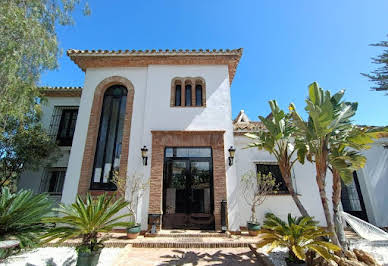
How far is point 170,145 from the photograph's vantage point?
772cm

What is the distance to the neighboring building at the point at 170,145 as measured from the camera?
728 centimetres

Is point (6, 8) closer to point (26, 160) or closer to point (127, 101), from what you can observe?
point (127, 101)

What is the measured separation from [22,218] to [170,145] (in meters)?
4.89

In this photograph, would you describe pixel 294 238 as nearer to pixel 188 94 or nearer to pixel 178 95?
pixel 188 94

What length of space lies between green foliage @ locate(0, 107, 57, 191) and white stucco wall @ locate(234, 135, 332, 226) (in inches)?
358

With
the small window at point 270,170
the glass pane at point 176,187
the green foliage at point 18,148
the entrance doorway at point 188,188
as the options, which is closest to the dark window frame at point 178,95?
the entrance doorway at point 188,188

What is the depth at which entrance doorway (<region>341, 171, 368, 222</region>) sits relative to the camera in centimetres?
831

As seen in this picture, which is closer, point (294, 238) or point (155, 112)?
point (294, 238)

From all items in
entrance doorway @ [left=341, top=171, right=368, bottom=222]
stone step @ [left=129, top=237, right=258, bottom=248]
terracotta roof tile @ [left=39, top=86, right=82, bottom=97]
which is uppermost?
terracotta roof tile @ [left=39, top=86, right=82, bottom=97]

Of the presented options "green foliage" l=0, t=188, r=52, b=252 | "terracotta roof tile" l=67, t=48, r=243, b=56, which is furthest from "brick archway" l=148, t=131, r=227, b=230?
"terracotta roof tile" l=67, t=48, r=243, b=56

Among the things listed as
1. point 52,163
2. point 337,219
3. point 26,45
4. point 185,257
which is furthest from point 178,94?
point 337,219

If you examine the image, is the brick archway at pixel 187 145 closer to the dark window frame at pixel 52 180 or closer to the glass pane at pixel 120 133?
the glass pane at pixel 120 133

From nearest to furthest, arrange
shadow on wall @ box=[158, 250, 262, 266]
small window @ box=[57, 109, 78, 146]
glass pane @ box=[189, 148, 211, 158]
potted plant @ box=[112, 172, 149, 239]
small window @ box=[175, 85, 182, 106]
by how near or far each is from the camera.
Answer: shadow on wall @ box=[158, 250, 262, 266] → potted plant @ box=[112, 172, 149, 239] → glass pane @ box=[189, 148, 211, 158] → small window @ box=[175, 85, 182, 106] → small window @ box=[57, 109, 78, 146]

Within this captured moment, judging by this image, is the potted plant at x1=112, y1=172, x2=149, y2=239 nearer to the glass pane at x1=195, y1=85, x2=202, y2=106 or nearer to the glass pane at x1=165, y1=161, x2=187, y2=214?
the glass pane at x1=165, y1=161, x2=187, y2=214
